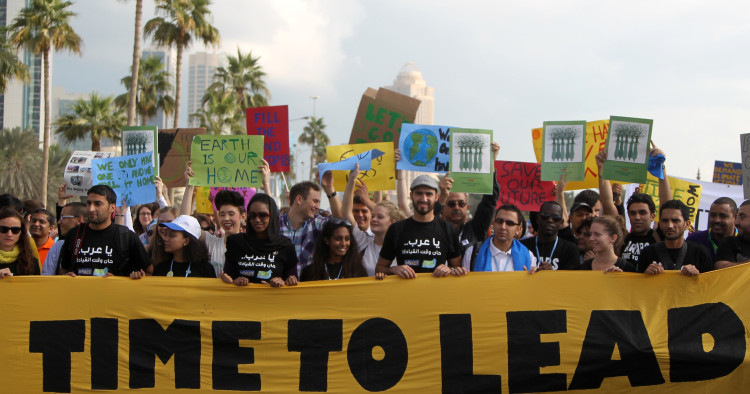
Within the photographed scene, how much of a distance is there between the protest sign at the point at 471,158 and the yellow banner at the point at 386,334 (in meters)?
1.80

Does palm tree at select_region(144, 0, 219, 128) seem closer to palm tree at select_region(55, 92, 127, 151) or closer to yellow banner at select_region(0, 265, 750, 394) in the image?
palm tree at select_region(55, 92, 127, 151)

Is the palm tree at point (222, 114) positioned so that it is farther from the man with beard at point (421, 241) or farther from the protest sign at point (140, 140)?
the man with beard at point (421, 241)

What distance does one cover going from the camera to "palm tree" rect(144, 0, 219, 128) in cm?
2867

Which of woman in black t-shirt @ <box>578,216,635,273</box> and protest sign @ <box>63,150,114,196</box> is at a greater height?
protest sign @ <box>63,150,114,196</box>

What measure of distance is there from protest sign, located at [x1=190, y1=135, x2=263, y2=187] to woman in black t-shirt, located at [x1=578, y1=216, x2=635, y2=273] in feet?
12.0

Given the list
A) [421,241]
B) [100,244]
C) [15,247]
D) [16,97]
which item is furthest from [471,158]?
[16,97]

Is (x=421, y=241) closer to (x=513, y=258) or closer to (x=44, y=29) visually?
(x=513, y=258)

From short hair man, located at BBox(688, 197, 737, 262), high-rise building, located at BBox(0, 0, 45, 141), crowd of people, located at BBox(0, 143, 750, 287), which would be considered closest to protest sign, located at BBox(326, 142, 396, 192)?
crowd of people, located at BBox(0, 143, 750, 287)

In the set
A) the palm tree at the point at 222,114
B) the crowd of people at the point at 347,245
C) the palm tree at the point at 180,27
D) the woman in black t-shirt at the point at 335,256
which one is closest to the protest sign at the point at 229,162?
the crowd of people at the point at 347,245

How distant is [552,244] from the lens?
6527 mm

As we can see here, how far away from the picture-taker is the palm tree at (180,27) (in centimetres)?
2867

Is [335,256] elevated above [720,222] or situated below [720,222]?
below

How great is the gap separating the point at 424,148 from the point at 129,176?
3.34m

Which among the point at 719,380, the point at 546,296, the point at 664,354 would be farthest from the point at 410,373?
the point at 719,380
